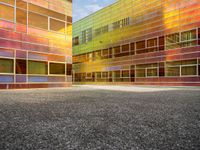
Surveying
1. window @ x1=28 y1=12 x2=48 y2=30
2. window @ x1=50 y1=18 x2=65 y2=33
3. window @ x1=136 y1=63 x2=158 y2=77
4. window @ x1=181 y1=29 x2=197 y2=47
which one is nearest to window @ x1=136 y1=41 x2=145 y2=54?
window @ x1=136 y1=63 x2=158 y2=77

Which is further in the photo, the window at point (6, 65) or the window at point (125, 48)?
the window at point (125, 48)

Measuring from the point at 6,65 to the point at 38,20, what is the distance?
646 cm

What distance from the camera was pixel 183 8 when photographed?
26.4 metres

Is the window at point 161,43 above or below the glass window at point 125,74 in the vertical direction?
above

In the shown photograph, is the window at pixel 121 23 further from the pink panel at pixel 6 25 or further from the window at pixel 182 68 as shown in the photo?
the pink panel at pixel 6 25

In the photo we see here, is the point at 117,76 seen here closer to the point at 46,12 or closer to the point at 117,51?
the point at 117,51

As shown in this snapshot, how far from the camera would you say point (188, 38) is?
25.5 meters

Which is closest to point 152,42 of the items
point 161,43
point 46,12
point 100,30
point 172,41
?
point 161,43

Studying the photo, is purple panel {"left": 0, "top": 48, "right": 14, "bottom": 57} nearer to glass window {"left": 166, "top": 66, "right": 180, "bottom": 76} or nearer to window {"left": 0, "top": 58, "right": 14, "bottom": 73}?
window {"left": 0, "top": 58, "right": 14, "bottom": 73}

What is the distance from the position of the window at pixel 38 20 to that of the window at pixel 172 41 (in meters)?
19.1

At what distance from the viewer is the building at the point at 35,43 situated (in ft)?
54.9

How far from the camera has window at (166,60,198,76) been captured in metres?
24.4

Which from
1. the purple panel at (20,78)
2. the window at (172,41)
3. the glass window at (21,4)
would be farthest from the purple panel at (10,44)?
the window at (172,41)

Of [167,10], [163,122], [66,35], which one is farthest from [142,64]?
[163,122]
